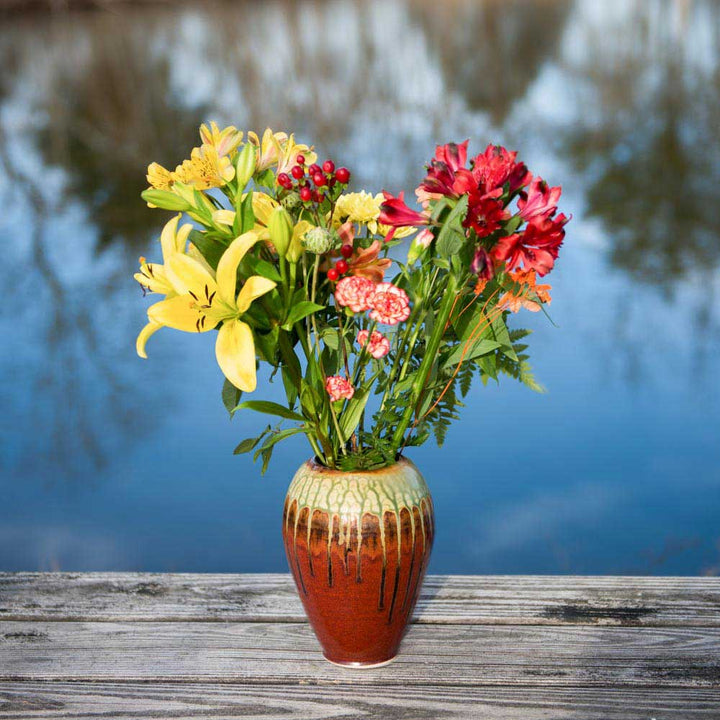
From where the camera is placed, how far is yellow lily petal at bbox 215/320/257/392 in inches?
37.3

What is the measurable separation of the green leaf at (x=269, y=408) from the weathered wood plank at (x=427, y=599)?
346mm

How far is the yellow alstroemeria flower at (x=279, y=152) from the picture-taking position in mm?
1059

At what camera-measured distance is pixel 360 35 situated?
7.10 metres

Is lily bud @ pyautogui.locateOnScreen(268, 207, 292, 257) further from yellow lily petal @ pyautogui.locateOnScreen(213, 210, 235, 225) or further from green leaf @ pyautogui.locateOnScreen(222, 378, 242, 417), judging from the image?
green leaf @ pyautogui.locateOnScreen(222, 378, 242, 417)

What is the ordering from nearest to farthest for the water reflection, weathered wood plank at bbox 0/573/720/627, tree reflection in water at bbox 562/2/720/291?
weathered wood plank at bbox 0/573/720/627, tree reflection in water at bbox 562/2/720/291, the water reflection

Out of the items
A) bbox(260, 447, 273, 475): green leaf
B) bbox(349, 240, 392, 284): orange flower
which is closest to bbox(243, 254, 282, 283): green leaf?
bbox(349, 240, 392, 284): orange flower

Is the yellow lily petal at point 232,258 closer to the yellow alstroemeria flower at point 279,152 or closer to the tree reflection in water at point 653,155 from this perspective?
the yellow alstroemeria flower at point 279,152

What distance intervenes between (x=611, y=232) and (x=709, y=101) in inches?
69.5

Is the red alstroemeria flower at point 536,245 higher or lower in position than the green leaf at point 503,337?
higher

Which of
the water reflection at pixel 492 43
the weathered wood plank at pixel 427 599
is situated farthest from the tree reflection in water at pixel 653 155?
the weathered wood plank at pixel 427 599

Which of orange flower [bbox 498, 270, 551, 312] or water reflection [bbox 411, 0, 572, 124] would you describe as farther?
water reflection [bbox 411, 0, 572, 124]

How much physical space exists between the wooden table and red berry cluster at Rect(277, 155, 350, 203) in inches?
22.6

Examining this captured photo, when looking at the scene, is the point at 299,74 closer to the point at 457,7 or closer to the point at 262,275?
the point at 457,7

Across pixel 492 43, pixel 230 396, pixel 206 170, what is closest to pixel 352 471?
pixel 230 396
